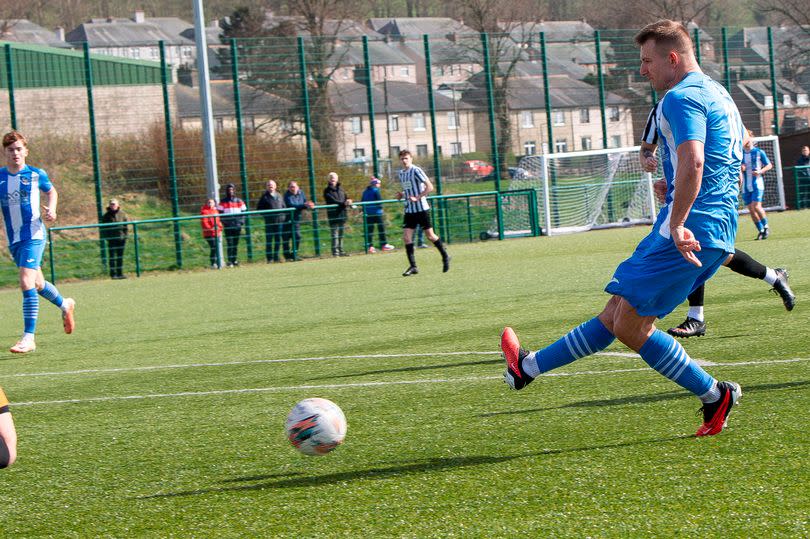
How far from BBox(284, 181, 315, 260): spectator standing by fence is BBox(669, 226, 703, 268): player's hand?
19.4 meters

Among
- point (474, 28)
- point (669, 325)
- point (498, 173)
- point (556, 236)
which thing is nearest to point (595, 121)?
point (498, 173)

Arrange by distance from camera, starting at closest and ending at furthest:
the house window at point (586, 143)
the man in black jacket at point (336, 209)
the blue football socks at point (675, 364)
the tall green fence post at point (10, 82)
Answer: the blue football socks at point (675, 364) < the tall green fence post at point (10, 82) < the man in black jacket at point (336, 209) < the house window at point (586, 143)

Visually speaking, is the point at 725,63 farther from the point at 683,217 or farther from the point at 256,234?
the point at 683,217

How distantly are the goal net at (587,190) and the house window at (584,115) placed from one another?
223 centimetres

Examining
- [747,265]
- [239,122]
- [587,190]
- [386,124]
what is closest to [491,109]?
[386,124]

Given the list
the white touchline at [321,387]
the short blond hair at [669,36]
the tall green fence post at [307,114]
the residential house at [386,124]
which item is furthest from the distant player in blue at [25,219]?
the residential house at [386,124]

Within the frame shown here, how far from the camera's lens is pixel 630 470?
13.8 feet

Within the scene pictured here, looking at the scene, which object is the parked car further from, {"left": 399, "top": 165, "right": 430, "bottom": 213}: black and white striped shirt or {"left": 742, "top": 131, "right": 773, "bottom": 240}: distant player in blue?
{"left": 399, "top": 165, "right": 430, "bottom": 213}: black and white striped shirt

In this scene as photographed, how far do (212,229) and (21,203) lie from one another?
12.8 metres

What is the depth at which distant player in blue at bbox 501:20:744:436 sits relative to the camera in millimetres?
4434

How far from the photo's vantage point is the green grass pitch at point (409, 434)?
12.5 feet

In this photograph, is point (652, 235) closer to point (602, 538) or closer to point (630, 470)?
point (630, 470)

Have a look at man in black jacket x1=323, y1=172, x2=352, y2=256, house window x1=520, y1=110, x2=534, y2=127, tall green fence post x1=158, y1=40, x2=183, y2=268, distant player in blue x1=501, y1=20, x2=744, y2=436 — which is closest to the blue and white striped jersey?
distant player in blue x1=501, y1=20, x2=744, y2=436

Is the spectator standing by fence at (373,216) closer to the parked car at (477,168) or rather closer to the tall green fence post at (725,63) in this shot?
the parked car at (477,168)
